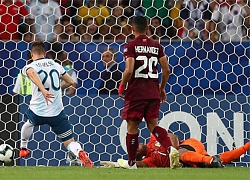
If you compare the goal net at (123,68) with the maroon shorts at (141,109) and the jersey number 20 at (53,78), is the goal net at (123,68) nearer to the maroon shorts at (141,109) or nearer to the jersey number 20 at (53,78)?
the jersey number 20 at (53,78)

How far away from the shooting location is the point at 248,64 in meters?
11.7

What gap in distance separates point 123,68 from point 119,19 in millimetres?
855

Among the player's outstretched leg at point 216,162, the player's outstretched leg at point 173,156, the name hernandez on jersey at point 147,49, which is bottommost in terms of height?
the player's outstretched leg at point 216,162

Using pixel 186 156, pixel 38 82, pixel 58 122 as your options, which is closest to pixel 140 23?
pixel 38 82

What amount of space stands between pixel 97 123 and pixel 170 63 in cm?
142

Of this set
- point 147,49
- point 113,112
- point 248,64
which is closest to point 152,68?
point 147,49

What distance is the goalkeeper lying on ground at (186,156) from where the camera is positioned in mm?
9680

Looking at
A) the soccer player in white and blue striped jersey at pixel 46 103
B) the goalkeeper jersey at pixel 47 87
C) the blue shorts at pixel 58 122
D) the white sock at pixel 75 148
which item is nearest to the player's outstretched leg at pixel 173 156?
the white sock at pixel 75 148

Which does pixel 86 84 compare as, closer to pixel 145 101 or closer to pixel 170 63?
pixel 170 63

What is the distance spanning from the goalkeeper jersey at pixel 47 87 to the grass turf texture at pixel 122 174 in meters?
0.97

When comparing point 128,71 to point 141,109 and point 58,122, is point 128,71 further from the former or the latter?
point 58,122

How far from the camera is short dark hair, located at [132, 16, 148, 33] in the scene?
360 inches

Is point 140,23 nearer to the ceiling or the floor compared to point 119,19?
nearer to the floor

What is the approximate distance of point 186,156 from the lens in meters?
9.90
